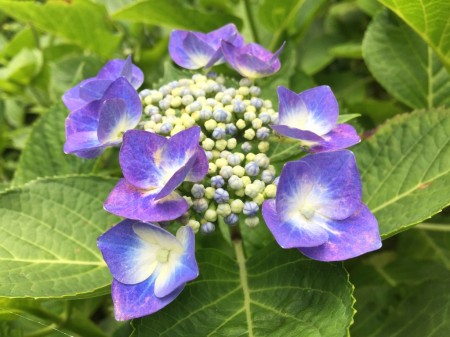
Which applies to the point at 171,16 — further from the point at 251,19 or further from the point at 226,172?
the point at 226,172

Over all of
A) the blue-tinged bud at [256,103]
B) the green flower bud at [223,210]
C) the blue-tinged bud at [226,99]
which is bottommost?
the green flower bud at [223,210]

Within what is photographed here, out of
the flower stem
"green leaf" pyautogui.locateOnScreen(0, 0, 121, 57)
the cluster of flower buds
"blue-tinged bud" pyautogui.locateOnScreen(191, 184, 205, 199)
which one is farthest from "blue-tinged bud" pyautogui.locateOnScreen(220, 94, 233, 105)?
"green leaf" pyautogui.locateOnScreen(0, 0, 121, 57)

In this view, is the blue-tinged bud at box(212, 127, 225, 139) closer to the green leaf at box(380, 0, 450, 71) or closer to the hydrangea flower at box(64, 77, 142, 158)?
the hydrangea flower at box(64, 77, 142, 158)

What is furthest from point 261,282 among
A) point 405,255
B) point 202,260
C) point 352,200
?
point 405,255

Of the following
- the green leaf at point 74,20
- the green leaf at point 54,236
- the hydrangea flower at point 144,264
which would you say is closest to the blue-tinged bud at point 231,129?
the hydrangea flower at point 144,264

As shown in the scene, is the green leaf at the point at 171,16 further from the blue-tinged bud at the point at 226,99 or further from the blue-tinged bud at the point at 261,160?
the blue-tinged bud at the point at 261,160

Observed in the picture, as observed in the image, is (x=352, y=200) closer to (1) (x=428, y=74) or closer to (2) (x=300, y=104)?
(2) (x=300, y=104)

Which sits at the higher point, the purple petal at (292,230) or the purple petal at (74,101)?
the purple petal at (292,230)

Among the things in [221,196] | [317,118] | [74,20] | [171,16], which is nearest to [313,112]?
[317,118]
